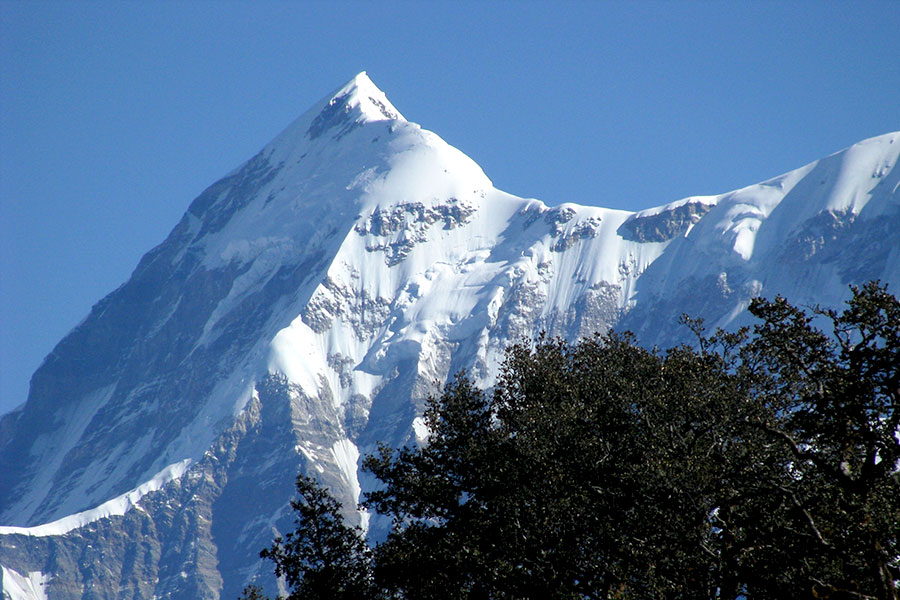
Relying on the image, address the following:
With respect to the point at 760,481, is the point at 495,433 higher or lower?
higher

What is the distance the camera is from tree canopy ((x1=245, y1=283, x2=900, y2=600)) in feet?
101

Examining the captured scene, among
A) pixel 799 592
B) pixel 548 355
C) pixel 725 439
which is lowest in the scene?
pixel 799 592

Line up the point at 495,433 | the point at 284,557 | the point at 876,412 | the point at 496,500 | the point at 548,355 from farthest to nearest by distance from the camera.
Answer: the point at 548,355 < the point at 284,557 < the point at 495,433 < the point at 496,500 < the point at 876,412

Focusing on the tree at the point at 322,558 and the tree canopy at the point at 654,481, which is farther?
the tree at the point at 322,558

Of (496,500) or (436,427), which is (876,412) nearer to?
(496,500)

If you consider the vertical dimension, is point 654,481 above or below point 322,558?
above

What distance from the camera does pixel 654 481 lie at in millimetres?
34062

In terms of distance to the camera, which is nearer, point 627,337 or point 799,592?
point 799,592

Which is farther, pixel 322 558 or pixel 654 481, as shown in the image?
pixel 322 558

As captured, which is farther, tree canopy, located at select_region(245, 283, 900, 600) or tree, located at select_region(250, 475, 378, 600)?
tree, located at select_region(250, 475, 378, 600)

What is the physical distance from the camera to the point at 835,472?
31.0 metres

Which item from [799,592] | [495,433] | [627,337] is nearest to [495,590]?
[495,433]

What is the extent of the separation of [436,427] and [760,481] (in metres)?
19.0

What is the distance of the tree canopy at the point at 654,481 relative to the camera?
30.7m
